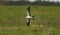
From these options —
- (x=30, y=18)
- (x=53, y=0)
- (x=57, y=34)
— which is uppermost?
(x=30, y=18)

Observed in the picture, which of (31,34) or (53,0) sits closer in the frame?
(31,34)

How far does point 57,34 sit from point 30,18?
2440mm

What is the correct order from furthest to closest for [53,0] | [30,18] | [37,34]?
[53,0]
[37,34]
[30,18]

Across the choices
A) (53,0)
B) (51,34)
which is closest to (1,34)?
(51,34)

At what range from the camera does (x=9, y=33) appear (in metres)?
18.1

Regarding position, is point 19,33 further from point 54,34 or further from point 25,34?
point 54,34

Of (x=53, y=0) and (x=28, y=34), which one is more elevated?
(x=28, y=34)

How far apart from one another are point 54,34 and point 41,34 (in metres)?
0.87

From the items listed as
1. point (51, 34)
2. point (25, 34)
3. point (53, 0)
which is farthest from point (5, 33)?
point (53, 0)

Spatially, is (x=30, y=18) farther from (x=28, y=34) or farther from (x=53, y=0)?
(x=53, y=0)

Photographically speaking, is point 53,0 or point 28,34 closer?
point 28,34

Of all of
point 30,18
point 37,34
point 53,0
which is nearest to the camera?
point 30,18

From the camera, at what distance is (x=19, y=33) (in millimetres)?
17828

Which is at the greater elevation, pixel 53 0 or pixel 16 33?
pixel 16 33
